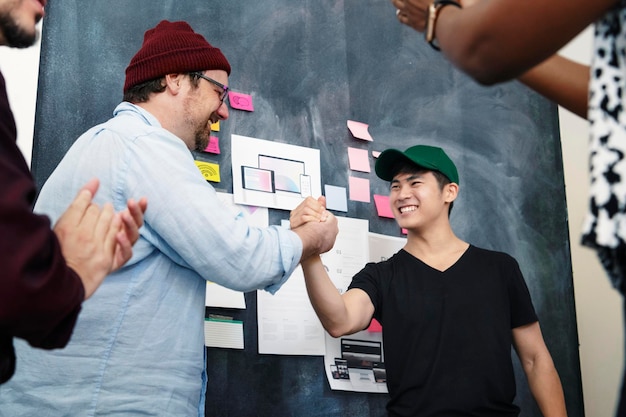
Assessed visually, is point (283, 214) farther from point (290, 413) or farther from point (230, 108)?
point (290, 413)

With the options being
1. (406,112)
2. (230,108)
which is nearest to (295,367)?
(230,108)

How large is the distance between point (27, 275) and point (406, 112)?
85.6 inches

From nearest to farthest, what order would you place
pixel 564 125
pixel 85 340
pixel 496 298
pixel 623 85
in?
pixel 623 85 → pixel 85 340 → pixel 496 298 → pixel 564 125

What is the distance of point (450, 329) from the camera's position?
211 centimetres

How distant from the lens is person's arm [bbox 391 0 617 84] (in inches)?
32.1

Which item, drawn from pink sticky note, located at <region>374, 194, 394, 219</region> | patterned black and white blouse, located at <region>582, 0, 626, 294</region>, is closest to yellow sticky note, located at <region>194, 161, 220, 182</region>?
pink sticky note, located at <region>374, 194, 394, 219</region>

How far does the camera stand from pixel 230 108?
2.44 m

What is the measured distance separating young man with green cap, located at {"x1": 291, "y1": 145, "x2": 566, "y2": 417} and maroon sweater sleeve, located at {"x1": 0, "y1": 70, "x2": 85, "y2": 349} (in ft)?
3.07

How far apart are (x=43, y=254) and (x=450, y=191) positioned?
70.2 inches

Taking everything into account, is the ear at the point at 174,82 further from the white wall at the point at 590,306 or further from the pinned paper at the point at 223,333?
the white wall at the point at 590,306

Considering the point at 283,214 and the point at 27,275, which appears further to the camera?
the point at 283,214

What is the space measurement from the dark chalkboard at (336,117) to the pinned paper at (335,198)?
3cm

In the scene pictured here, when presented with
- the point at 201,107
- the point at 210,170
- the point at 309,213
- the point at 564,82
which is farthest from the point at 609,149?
the point at 210,170

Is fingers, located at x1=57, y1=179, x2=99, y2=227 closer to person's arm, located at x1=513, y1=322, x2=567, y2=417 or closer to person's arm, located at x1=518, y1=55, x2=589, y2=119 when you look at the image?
person's arm, located at x1=518, y1=55, x2=589, y2=119
